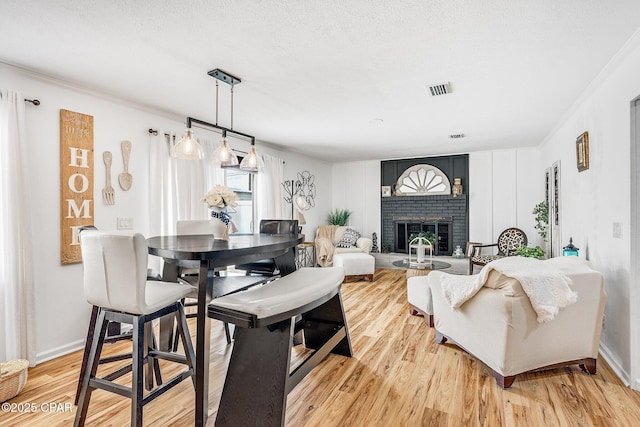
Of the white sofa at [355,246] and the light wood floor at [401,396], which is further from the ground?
the white sofa at [355,246]

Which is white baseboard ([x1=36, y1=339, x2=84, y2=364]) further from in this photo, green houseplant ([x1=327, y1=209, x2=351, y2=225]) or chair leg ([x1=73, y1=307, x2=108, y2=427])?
green houseplant ([x1=327, y1=209, x2=351, y2=225])

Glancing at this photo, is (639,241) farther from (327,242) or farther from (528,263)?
(327,242)

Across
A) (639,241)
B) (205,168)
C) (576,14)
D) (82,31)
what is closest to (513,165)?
(639,241)

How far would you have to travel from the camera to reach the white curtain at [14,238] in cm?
238

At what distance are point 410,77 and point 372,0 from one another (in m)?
1.07

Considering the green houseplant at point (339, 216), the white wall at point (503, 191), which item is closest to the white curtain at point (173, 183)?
the green houseplant at point (339, 216)

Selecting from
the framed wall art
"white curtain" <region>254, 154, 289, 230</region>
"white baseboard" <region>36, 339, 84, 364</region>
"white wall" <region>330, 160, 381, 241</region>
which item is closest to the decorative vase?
"white baseboard" <region>36, 339, 84, 364</region>

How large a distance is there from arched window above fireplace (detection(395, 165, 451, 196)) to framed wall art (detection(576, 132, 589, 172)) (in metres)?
3.14

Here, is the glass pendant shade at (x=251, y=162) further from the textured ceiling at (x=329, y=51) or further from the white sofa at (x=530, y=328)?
the white sofa at (x=530, y=328)

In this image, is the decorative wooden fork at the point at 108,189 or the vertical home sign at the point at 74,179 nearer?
the vertical home sign at the point at 74,179

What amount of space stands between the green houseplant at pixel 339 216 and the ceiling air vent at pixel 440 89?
4204 millimetres

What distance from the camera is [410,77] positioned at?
2.63m

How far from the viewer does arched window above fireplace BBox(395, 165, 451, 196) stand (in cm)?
636

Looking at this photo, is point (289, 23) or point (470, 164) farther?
point (470, 164)
